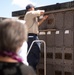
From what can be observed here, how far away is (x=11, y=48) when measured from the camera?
1.81 meters

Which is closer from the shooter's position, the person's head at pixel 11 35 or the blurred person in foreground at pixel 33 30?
→ the person's head at pixel 11 35

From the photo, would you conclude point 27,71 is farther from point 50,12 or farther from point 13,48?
point 50,12

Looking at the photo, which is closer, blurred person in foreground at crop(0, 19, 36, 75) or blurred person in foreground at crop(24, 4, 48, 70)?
blurred person in foreground at crop(0, 19, 36, 75)

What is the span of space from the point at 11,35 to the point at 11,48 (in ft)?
0.30

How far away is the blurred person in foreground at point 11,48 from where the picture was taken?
179 centimetres

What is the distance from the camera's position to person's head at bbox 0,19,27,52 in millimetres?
1785

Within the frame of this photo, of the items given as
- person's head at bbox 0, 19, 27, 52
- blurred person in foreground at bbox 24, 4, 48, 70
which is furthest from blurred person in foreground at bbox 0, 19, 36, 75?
blurred person in foreground at bbox 24, 4, 48, 70

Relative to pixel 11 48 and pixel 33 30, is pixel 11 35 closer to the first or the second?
pixel 11 48

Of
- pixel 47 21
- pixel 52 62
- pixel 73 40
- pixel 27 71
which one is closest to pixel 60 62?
pixel 52 62

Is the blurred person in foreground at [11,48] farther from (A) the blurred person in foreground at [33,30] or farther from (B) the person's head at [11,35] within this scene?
(A) the blurred person in foreground at [33,30]

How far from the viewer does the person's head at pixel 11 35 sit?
70.3 inches

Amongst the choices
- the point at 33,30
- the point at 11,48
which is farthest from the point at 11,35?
the point at 33,30

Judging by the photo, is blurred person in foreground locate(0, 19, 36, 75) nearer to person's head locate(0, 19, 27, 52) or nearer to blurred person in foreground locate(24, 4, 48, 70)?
person's head locate(0, 19, 27, 52)

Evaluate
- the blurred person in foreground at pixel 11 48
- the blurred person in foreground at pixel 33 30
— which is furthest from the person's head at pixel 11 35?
the blurred person in foreground at pixel 33 30
